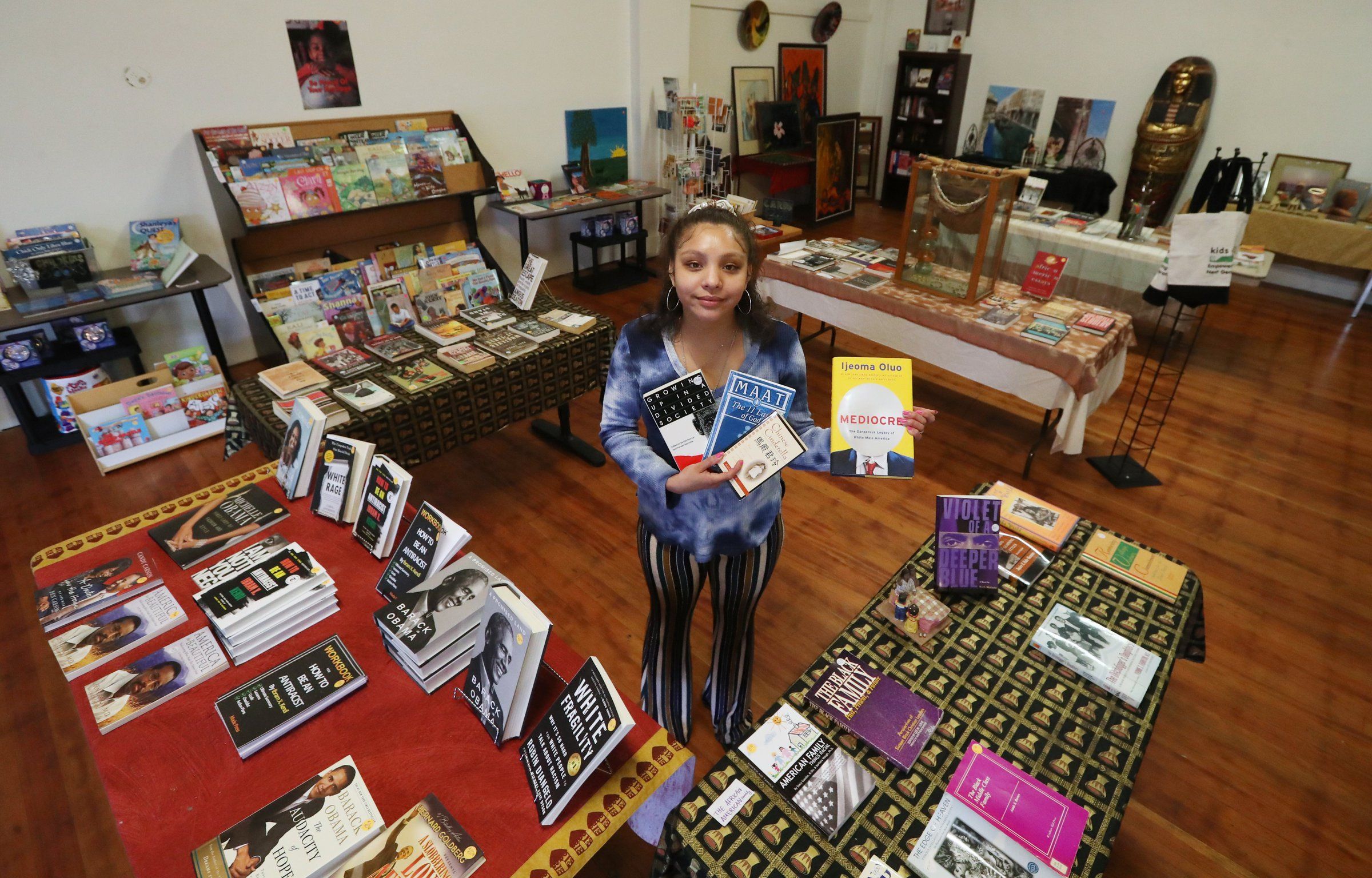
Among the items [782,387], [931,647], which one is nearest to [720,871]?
[931,647]

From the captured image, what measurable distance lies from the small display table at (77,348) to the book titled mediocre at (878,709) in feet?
12.5

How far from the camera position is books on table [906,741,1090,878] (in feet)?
4.07

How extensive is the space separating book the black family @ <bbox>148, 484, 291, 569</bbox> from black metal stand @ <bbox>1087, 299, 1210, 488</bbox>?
3738 millimetres

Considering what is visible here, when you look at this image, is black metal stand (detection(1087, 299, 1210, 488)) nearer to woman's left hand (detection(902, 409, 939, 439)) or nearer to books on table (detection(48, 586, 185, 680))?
woman's left hand (detection(902, 409, 939, 439))

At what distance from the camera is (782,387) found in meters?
1.50

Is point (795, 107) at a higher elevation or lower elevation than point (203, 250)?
higher

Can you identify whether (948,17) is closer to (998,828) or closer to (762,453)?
(762,453)

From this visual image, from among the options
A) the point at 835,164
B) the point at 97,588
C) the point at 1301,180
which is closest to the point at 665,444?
the point at 97,588

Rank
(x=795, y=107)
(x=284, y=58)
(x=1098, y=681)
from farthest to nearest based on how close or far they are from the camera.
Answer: (x=795, y=107) < (x=284, y=58) < (x=1098, y=681)

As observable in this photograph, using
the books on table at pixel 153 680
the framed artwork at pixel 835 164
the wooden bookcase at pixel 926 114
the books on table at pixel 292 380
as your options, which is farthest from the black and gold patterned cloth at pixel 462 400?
the wooden bookcase at pixel 926 114

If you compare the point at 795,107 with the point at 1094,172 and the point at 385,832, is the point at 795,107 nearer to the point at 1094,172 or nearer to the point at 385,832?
the point at 1094,172

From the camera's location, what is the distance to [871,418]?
1.57 metres

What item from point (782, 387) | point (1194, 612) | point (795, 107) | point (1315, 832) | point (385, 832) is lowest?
point (1315, 832)

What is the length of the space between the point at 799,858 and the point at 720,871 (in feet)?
0.50
